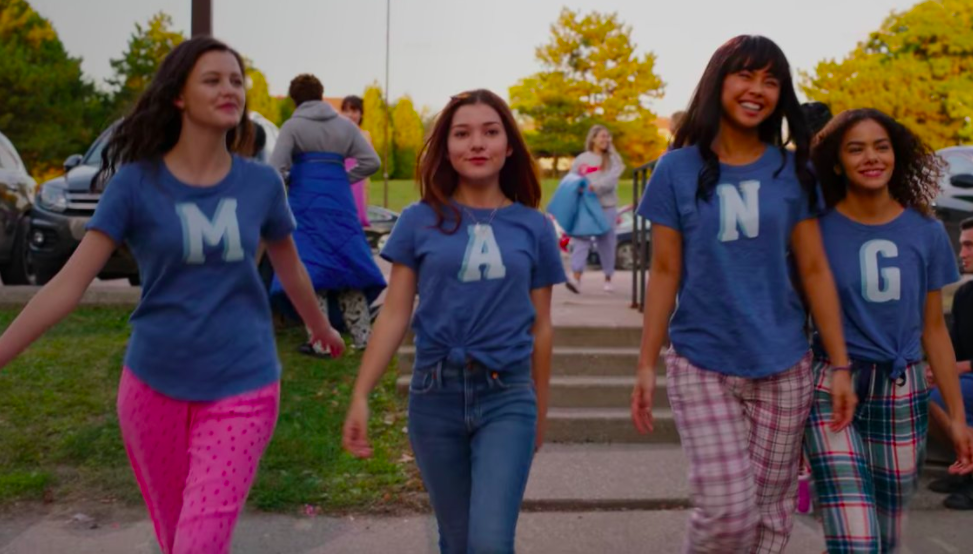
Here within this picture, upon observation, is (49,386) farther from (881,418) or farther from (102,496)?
(881,418)

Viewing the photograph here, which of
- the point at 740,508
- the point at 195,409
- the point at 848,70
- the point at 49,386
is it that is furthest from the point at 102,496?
the point at 848,70

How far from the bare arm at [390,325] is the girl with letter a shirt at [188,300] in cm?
27

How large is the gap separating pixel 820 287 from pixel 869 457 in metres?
0.59

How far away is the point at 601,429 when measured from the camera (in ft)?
21.4

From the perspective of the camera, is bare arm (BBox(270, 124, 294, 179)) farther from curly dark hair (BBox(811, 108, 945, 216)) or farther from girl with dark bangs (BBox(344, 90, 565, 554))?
curly dark hair (BBox(811, 108, 945, 216))

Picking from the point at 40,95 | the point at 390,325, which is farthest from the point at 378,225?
the point at 390,325

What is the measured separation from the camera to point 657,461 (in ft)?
19.7

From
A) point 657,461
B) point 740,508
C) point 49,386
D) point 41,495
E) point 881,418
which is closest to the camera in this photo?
point 740,508

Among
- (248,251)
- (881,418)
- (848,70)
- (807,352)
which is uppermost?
(848,70)

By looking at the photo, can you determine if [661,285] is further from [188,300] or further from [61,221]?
[61,221]

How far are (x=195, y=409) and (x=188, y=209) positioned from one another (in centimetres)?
55

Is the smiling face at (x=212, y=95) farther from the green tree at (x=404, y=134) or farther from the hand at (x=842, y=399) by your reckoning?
the green tree at (x=404, y=134)

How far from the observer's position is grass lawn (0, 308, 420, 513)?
17.6ft

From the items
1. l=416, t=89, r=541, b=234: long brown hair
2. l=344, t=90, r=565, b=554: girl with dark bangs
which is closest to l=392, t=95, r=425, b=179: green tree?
l=416, t=89, r=541, b=234: long brown hair
